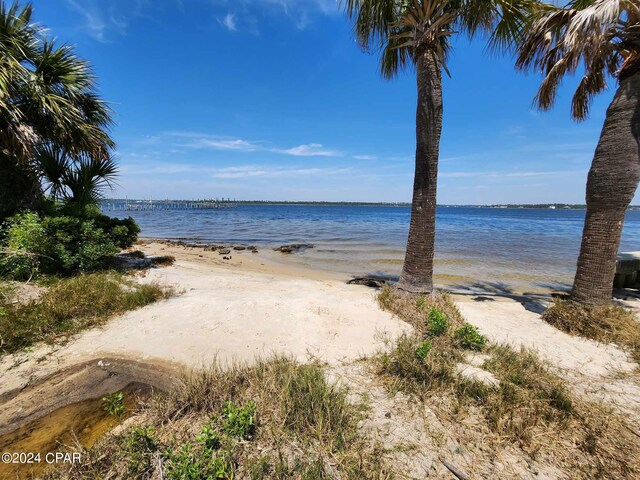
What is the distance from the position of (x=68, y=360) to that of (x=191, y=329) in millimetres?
1565

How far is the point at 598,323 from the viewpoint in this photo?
4.70 metres

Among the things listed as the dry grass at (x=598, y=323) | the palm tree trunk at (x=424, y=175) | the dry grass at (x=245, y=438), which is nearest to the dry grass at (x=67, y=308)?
the dry grass at (x=245, y=438)

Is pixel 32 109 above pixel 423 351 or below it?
above

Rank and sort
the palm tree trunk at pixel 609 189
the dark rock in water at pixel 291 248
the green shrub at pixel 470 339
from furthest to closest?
the dark rock in water at pixel 291 248 < the palm tree trunk at pixel 609 189 < the green shrub at pixel 470 339

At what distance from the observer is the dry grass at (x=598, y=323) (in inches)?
170

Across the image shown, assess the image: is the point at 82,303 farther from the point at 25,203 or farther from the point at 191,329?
the point at 25,203

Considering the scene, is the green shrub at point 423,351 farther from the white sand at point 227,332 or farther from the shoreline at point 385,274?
the shoreline at point 385,274

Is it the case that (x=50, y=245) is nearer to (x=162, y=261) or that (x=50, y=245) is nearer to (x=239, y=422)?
(x=162, y=261)

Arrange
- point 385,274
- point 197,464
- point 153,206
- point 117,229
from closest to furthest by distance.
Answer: point 197,464, point 117,229, point 385,274, point 153,206

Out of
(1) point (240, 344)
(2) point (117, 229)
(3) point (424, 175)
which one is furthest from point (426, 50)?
(2) point (117, 229)

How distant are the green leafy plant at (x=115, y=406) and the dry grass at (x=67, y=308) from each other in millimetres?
2130

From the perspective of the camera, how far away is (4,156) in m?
6.58

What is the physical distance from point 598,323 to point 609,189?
2.53m

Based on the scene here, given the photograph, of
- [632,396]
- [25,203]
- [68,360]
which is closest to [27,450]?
[68,360]
